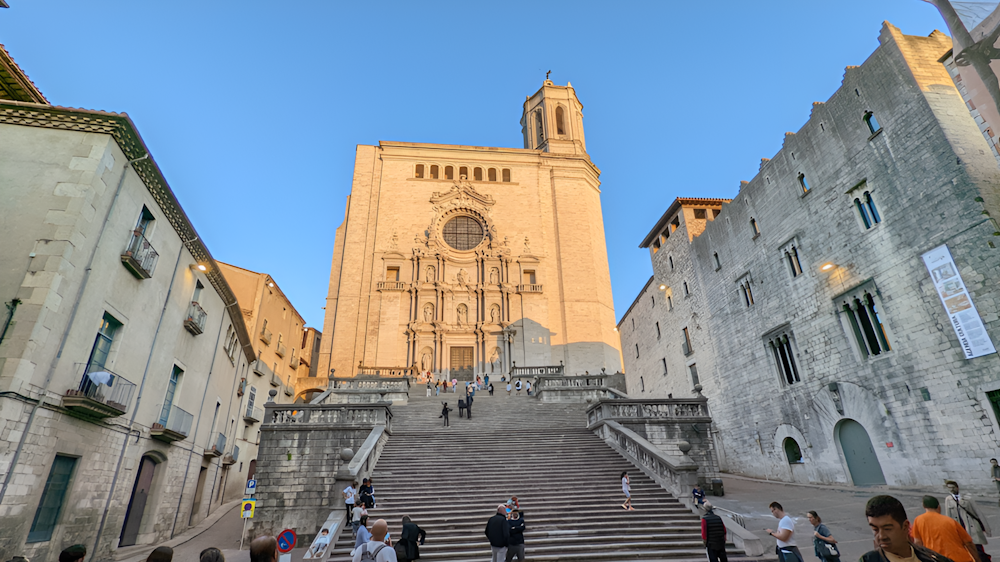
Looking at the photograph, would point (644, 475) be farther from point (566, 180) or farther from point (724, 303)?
point (566, 180)

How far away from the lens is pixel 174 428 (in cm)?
1559

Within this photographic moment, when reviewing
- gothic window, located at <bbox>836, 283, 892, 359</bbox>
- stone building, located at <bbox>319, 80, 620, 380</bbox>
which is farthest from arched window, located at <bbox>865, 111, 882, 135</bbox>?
stone building, located at <bbox>319, 80, 620, 380</bbox>

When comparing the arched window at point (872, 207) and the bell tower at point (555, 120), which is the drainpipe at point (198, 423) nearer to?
the arched window at point (872, 207)

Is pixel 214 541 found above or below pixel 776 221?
below

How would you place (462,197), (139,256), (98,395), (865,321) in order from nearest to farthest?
(98,395), (139,256), (865,321), (462,197)

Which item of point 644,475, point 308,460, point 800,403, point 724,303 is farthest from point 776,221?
point 308,460

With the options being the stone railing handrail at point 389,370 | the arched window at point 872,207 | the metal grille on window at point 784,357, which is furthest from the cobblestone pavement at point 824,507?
the stone railing handrail at point 389,370

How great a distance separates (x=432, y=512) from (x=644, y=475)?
5.58 m

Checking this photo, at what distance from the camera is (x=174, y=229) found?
50.8ft

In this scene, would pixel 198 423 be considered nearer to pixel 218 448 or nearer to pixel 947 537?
pixel 218 448

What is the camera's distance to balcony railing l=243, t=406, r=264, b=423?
2550 centimetres

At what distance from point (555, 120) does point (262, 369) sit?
34123 millimetres

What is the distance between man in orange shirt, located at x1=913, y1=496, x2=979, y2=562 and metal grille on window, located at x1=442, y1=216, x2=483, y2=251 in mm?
35412

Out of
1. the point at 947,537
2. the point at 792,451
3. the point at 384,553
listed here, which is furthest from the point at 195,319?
the point at 792,451
